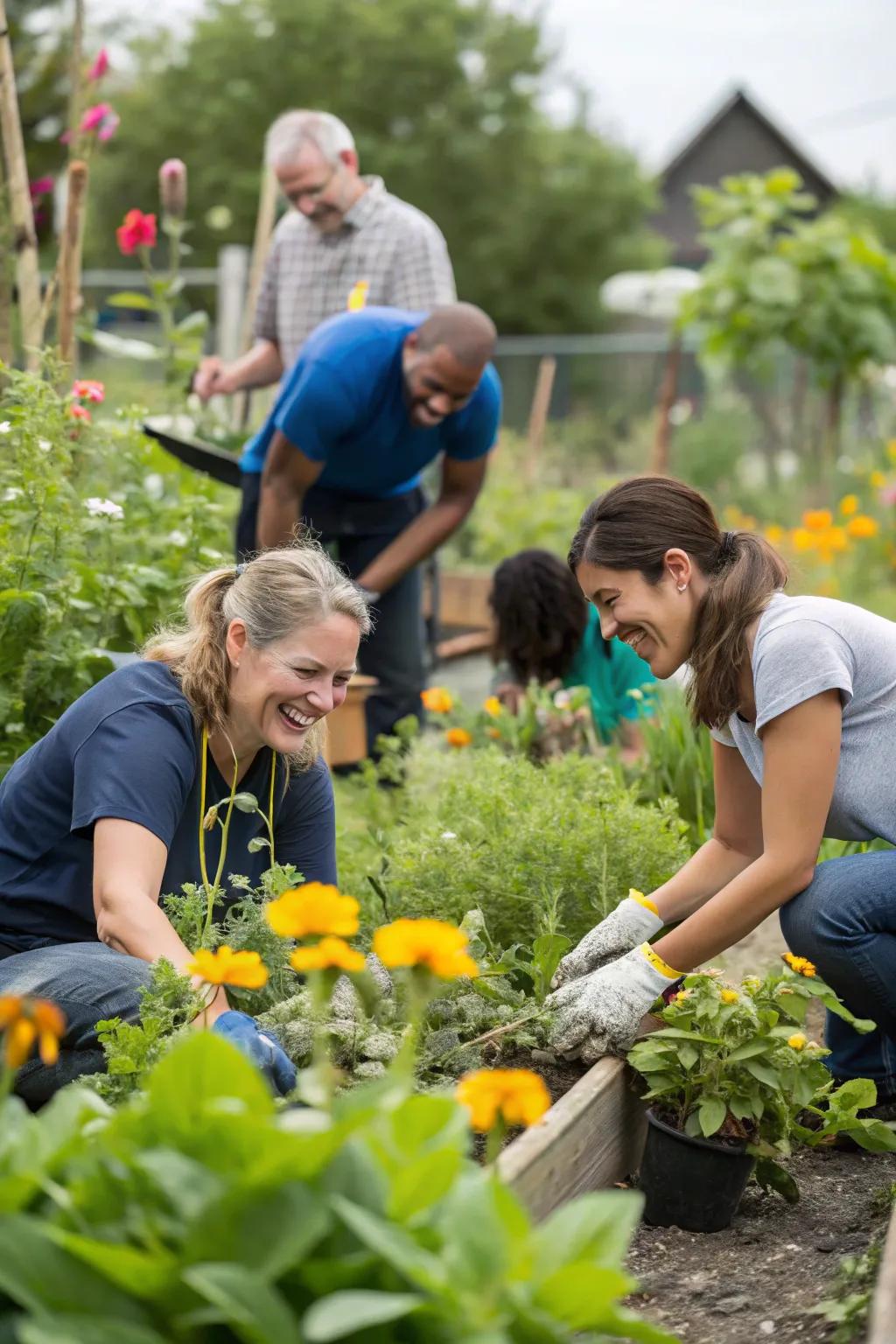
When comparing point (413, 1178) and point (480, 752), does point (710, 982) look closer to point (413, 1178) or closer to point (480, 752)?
point (413, 1178)

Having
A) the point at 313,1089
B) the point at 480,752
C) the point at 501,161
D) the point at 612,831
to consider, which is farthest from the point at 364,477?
the point at 501,161

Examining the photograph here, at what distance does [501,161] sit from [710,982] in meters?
31.8

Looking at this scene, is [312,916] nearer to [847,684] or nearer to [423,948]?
[423,948]

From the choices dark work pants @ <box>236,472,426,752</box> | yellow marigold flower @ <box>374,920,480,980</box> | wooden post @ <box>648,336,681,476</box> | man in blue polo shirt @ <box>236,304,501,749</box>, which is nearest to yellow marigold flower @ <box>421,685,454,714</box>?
man in blue polo shirt @ <box>236,304,501,749</box>

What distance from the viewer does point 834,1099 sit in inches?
93.4

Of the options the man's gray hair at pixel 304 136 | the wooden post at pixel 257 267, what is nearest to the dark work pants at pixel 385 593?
the man's gray hair at pixel 304 136

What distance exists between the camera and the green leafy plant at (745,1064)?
2.19 meters

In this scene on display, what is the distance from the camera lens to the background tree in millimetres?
30219

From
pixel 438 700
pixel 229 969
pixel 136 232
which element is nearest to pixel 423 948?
pixel 229 969

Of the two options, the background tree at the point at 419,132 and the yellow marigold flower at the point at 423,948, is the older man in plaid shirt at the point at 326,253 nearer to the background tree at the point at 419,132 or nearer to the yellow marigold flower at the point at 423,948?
the yellow marigold flower at the point at 423,948

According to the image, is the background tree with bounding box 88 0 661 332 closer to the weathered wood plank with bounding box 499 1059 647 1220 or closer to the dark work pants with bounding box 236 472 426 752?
the dark work pants with bounding box 236 472 426 752

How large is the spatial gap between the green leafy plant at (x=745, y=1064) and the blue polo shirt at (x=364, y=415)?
229 centimetres

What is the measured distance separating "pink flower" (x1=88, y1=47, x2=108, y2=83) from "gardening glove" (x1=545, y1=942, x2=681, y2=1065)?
3.28 metres

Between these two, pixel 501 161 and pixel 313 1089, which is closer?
pixel 313 1089
